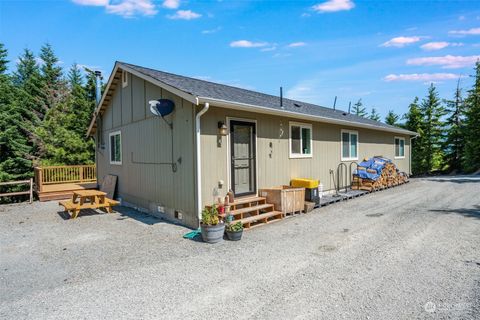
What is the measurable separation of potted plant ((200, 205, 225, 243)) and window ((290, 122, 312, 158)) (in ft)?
12.9

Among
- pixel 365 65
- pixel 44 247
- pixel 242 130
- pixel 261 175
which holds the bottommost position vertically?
pixel 44 247

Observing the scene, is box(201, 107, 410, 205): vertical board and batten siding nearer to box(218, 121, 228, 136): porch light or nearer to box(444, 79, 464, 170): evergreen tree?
box(218, 121, 228, 136): porch light

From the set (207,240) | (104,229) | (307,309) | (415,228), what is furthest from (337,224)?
(104,229)

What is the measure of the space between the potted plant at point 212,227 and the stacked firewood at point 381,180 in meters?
7.61

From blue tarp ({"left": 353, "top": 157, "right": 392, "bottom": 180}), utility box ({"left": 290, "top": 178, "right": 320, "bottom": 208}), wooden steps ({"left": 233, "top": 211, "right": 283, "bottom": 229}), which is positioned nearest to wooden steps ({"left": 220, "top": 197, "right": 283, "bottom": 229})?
wooden steps ({"left": 233, "top": 211, "right": 283, "bottom": 229})

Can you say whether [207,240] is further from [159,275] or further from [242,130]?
[242,130]

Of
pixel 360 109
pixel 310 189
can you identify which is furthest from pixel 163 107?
pixel 360 109

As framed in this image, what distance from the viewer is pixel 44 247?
203 inches

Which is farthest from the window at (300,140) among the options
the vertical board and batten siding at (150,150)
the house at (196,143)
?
the vertical board and batten siding at (150,150)

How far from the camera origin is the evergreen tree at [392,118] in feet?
82.9

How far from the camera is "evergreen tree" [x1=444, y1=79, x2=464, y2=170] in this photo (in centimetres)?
2083

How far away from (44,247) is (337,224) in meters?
5.71

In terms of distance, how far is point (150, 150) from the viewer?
7.66 meters

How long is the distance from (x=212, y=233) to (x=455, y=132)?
23.0 meters
